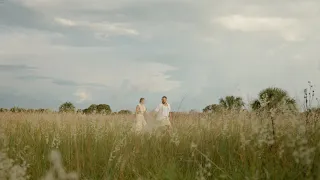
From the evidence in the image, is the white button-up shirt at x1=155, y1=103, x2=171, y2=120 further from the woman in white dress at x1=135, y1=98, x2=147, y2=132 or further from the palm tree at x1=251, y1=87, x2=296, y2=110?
the palm tree at x1=251, y1=87, x2=296, y2=110

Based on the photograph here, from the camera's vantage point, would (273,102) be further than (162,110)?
No

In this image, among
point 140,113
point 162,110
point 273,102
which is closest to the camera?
point 273,102

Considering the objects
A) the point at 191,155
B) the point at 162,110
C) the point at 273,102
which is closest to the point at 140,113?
the point at 162,110

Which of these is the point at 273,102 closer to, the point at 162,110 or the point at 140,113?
the point at 162,110

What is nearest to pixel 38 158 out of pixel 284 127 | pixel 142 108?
pixel 284 127

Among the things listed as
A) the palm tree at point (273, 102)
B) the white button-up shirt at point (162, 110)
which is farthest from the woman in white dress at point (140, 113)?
the palm tree at point (273, 102)

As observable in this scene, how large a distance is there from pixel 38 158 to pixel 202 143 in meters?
2.64

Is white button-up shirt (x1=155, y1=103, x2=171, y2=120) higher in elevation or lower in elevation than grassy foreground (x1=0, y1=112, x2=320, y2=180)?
higher

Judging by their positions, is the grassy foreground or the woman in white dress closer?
the grassy foreground

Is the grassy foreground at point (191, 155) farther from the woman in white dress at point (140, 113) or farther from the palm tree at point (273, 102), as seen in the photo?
the woman in white dress at point (140, 113)

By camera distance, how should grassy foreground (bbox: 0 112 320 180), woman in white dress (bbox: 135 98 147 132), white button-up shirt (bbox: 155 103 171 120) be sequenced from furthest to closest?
woman in white dress (bbox: 135 98 147 132) → white button-up shirt (bbox: 155 103 171 120) → grassy foreground (bbox: 0 112 320 180)

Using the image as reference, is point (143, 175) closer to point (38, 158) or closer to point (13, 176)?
point (38, 158)

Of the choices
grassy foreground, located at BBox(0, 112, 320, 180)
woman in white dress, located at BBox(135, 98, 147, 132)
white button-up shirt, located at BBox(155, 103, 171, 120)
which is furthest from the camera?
woman in white dress, located at BBox(135, 98, 147, 132)

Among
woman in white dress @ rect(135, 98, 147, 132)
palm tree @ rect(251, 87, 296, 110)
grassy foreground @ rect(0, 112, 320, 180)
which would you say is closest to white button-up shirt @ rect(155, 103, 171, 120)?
woman in white dress @ rect(135, 98, 147, 132)
